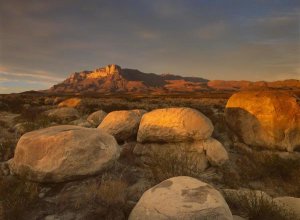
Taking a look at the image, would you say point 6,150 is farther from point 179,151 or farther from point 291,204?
point 291,204

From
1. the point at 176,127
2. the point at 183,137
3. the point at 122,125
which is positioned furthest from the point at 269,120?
the point at 122,125

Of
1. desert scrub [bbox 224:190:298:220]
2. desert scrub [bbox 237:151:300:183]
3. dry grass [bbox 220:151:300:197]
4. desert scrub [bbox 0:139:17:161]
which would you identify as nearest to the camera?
desert scrub [bbox 224:190:298:220]

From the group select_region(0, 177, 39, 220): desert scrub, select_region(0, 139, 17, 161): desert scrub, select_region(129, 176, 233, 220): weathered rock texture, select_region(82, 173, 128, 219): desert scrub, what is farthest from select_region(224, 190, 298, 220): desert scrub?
select_region(0, 139, 17, 161): desert scrub

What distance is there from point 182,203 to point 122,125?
240 inches

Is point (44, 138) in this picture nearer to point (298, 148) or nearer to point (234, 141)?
point (234, 141)

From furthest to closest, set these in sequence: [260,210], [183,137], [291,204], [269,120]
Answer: [269,120] < [183,137] < [291,204] < [260,210]

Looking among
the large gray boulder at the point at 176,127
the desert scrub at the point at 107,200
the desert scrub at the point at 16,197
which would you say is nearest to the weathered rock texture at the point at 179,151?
the large gray boulder at the point at 176,127

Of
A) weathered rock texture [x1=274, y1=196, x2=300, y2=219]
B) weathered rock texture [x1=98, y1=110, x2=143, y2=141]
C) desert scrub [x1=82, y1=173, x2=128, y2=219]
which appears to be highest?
weathered rock texture [x1=98, y1=110, x2=143, y2=141]

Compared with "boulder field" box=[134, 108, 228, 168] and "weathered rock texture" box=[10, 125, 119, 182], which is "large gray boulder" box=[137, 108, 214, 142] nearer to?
"boulder field" box=[134, 108, 228, 168]

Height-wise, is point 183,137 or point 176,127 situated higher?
point 176,127

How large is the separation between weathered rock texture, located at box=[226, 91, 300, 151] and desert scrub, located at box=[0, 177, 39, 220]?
7.56 metres

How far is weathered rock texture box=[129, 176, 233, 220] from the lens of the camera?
445cm

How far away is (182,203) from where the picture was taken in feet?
15.2

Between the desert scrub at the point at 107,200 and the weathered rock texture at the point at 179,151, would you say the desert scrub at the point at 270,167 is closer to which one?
the weathered rock texture at the point at 179,151
